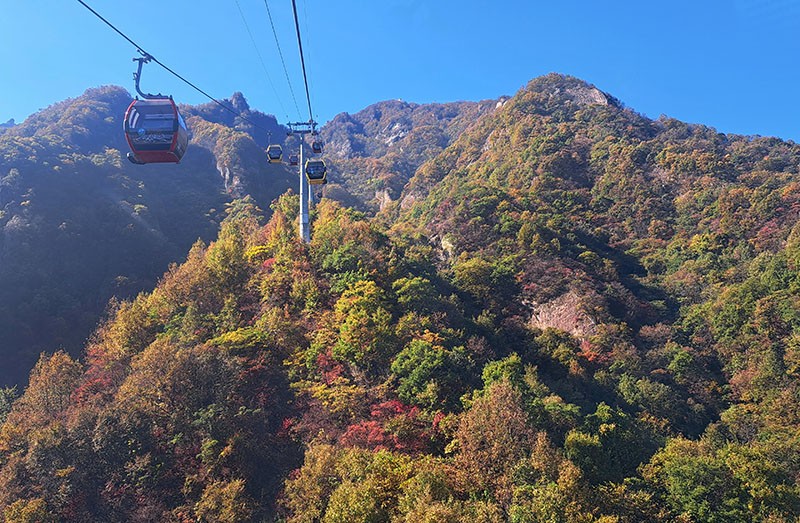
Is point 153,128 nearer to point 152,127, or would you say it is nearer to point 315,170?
point 152,127

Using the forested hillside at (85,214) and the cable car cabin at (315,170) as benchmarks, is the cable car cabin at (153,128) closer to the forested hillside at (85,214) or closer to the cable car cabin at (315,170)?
the cable car cabin at (315,170)

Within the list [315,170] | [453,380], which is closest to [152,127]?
[315,170]

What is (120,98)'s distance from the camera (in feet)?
449

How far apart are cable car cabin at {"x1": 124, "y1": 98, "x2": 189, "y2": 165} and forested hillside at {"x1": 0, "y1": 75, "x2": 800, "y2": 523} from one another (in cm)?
1284

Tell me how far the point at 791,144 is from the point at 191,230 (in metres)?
121

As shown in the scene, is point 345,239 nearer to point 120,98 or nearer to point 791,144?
point 791,144

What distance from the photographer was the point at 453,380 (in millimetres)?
27125

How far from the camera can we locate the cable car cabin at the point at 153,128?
22.3m

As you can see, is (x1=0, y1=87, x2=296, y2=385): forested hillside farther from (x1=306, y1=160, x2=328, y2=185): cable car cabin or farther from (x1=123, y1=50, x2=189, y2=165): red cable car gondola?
(x1=123, y1=50, x2=189, y2=165): red cable car gondola

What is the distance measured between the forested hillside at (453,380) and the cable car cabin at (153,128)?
42.1 ft

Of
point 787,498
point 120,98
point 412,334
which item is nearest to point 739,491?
point 787,498

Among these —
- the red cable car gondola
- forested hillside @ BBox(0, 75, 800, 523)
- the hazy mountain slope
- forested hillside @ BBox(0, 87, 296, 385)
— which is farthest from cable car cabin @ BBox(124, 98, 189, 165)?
the hazy mountain slope

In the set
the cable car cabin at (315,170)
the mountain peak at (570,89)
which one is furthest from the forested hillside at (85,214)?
the mountain peak at (570,89)

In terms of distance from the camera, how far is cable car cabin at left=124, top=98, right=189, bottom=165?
22.3 meters
